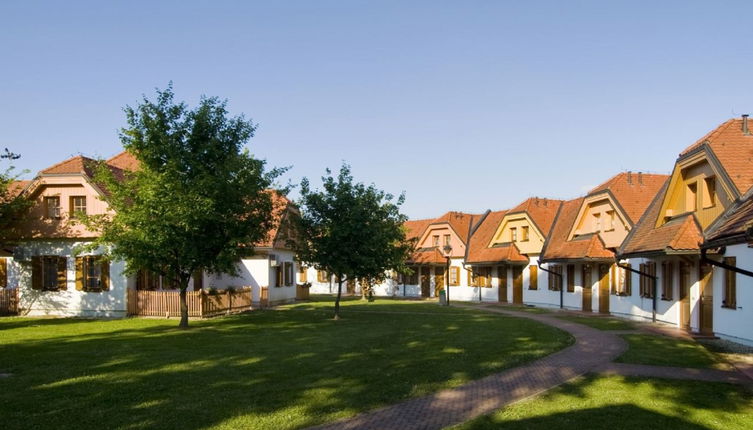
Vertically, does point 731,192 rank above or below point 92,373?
above

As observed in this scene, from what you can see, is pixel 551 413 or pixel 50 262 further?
pixel 50 262

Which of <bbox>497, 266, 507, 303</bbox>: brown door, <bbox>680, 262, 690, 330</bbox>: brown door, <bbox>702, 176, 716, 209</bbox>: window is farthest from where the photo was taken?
<bbox>497, 266, 507, 303</bbox>: brown door

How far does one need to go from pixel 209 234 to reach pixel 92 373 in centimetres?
982

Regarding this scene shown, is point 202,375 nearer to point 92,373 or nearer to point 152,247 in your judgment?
point 92,373

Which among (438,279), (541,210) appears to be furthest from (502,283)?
(438,279)

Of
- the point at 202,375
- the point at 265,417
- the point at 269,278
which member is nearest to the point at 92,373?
the point at 202,375

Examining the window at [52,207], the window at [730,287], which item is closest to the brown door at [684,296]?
the window at [730,287]

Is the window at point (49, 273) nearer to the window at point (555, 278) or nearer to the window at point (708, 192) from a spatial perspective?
the window at point (555, 278)

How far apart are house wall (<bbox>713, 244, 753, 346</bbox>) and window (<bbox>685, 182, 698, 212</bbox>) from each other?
2360 millimetres

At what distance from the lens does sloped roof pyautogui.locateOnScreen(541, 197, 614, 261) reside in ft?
90.6

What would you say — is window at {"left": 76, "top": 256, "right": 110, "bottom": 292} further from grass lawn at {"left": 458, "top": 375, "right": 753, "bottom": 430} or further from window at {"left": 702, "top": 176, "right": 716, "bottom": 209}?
window at {"left": 702, "top": 176, "right": 716, "bottom": 209}

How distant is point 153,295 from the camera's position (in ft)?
86.3

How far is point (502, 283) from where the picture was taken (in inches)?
1561

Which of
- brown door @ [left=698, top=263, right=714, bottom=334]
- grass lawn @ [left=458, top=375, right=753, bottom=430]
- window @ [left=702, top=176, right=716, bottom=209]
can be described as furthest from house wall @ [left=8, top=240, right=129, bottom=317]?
window @ [left=702, top=176, right=716, bottom=209]
